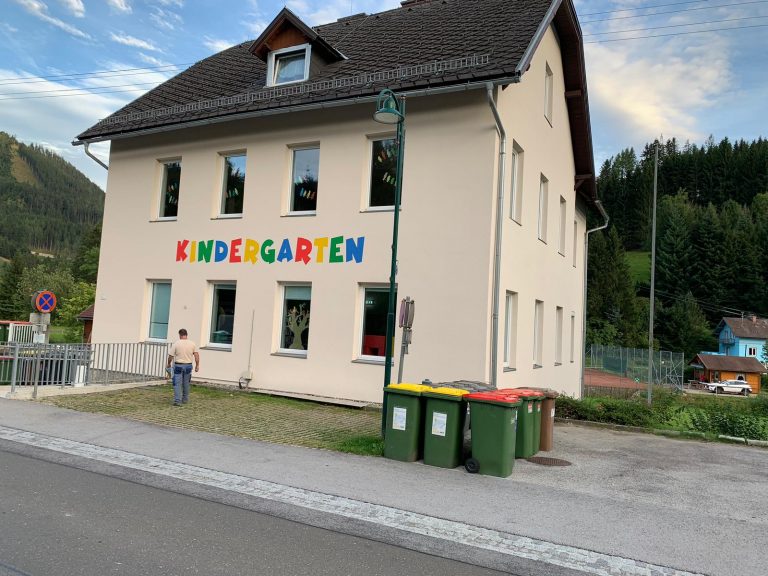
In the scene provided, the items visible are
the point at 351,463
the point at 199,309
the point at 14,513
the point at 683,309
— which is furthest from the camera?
the point at 683,309

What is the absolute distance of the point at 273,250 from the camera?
1430 centimetres

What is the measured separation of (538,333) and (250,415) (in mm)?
8093

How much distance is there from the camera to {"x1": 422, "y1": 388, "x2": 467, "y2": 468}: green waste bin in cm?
781

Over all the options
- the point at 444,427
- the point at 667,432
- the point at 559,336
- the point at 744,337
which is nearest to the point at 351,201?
the point at 444,427

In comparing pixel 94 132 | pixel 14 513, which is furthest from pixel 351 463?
pixel 94 132

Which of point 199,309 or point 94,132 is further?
point 94,132

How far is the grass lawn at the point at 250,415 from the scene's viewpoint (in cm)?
928

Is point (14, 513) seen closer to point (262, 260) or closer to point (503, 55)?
point (262, 260)

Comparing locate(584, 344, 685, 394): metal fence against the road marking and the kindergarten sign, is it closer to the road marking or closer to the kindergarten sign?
the kindergarten sign

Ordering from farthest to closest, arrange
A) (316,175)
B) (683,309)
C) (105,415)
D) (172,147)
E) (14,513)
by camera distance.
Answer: (683,309)
(172,147)
(316,175)
(105,415)
(14,513)

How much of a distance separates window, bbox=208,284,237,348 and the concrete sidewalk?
4.80 m

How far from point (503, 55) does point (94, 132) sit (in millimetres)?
11092

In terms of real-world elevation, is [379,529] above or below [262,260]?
below

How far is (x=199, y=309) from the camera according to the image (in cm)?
1514
